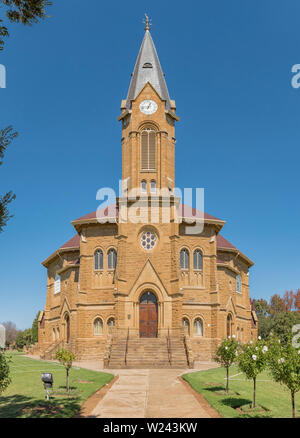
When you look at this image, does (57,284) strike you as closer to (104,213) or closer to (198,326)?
(104,213)

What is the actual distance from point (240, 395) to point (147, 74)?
34.8m

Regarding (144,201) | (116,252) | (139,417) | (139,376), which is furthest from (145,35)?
(139,417)

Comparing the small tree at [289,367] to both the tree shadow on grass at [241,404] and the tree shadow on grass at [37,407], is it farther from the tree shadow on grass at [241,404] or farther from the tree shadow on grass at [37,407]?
the tree shadow on grass at [37,407]

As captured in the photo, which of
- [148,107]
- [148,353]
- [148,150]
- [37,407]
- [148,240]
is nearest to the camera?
[37,407]

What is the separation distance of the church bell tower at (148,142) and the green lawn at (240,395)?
2047cm

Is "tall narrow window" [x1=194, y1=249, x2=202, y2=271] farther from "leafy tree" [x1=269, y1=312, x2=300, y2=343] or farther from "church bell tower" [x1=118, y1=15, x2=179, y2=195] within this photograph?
"leafy tree" [x1=269, y1=312, x2=300, y2=343]

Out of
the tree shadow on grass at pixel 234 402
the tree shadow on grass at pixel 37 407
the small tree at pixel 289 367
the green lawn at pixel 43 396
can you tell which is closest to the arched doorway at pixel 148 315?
the green lawn at pixel 43 396

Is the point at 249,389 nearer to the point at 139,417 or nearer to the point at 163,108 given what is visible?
the point at 139,417

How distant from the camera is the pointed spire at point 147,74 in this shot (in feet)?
144

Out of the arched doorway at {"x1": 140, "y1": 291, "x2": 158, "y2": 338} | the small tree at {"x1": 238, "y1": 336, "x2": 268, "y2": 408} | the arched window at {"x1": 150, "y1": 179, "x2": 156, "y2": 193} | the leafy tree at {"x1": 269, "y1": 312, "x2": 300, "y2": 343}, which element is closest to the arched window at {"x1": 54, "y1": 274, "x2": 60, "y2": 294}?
the arched doorway at {"x1": 140, "y1": 291, "x2": 158, "y2": 338}

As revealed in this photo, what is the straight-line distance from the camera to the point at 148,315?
36281 mm

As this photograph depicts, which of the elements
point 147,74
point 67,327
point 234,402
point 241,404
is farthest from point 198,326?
point 147,74

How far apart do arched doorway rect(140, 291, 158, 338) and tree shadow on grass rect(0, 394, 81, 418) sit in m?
19.0

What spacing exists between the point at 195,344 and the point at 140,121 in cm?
2099
